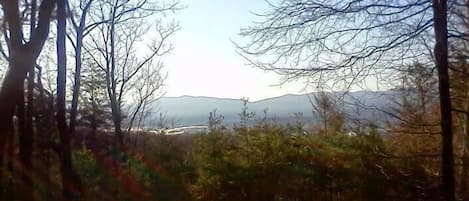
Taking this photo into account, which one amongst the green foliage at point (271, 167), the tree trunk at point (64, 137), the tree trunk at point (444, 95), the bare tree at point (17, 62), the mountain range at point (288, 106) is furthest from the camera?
the tree trunk at point (64, 137)

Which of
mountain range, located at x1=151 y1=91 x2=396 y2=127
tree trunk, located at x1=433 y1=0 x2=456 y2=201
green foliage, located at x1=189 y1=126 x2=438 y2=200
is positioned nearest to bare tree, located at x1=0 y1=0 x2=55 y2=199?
mountain range, located at x1=151 y1=91 x2=396 y2=127

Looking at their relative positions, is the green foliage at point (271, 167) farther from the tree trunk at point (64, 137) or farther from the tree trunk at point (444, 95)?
the tree trunk at point (444, 95)

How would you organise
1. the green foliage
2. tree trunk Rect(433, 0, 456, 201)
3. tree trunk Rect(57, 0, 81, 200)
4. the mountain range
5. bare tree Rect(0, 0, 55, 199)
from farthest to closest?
tree trunk Rect(57, 0, 81, 200), the green foliage, bare tree Rect(0, 0, 55, 199), the mountain range, tree trunk Rect(433, 0, 456, 201)

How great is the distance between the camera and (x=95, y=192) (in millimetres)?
11203

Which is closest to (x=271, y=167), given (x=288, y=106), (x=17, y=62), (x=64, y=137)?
(x=288, y=106)

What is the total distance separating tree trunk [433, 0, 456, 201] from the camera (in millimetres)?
4480

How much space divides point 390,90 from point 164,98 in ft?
57.5

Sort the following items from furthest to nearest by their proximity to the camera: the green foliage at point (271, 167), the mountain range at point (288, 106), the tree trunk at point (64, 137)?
the tree trunk at point (64, 137) < the green foliage at point (271, 167) < the mountain range at point (288, 106)

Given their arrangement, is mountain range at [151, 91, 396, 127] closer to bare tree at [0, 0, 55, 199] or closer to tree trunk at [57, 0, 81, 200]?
tree trunk at [57, 0, 81, 200]

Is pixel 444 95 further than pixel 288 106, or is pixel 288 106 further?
pixel 288 106

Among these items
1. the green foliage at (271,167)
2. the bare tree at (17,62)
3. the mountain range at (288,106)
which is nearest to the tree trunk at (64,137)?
the bare tree at (17,62)

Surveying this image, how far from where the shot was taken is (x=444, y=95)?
4.61 meters

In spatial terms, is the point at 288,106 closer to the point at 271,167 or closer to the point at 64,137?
the point at 271,167

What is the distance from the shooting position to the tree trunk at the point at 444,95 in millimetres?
4480
